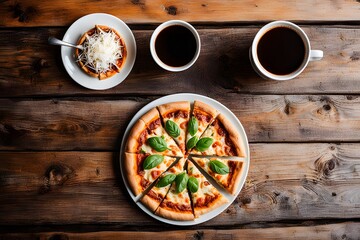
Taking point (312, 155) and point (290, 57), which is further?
point (312, 155)

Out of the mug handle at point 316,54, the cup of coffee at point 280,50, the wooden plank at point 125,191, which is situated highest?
the mug handle at point 316,54

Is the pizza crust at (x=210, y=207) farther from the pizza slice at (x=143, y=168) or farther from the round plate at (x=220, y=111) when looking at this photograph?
the pizza slice at (x=143, y=168)

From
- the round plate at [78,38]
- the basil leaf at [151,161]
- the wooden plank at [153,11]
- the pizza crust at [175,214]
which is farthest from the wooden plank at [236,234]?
the wooden plank at [153,11]

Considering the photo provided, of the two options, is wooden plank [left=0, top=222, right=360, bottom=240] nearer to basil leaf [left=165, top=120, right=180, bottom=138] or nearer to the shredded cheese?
basil leaf [left=165, top=120, right=180, bottom=138]

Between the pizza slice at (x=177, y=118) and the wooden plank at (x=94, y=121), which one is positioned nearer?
the pizza slice at (x=177, y=118)

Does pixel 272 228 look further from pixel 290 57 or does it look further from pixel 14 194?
pixel 14 194

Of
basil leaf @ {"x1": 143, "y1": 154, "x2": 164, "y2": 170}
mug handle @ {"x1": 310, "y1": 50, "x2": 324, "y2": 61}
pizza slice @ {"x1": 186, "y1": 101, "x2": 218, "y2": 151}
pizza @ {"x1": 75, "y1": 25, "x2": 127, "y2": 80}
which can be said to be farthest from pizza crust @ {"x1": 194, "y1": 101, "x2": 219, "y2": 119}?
→ mug handle @ {"x1": 310, "y1": 50, "x2": 324, "y2": 61}

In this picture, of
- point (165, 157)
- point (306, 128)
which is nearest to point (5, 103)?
point (165, 157)
